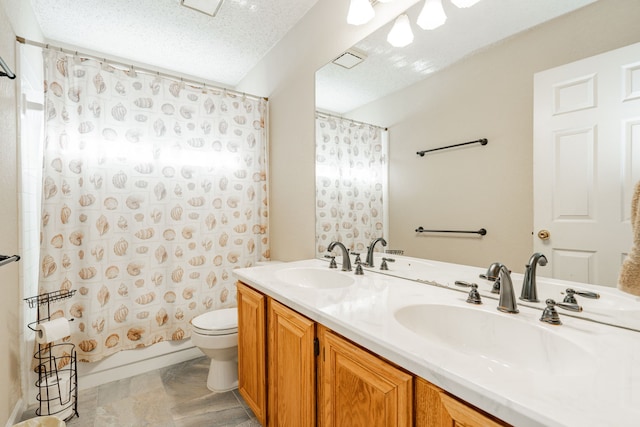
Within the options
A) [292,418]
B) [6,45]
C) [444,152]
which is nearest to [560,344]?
[444,152]

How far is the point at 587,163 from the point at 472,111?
438 mm

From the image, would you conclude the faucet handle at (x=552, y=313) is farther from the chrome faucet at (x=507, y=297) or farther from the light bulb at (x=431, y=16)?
the light bulb at (x=431, y=16)

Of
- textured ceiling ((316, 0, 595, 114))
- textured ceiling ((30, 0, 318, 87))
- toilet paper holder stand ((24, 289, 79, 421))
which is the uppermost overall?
textured ceiling ((30, 0, 318, 87))

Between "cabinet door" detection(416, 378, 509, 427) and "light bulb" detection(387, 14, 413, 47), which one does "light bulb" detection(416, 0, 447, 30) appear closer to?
"light bulb" detection(387, 14, 413, 47)

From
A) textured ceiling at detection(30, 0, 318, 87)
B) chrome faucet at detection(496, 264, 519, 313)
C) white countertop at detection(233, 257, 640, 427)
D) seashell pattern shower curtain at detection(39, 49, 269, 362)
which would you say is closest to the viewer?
white countertop at detection(233, 257, 640, 427)

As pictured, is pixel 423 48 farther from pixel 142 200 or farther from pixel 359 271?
pixel 142 200

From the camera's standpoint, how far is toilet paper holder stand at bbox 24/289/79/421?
5.46 feet

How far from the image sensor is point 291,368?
1.20 m

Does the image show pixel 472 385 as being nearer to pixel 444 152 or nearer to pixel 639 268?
pixel 639 268

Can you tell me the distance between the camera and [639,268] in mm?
611

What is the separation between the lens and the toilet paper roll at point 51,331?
1579mm

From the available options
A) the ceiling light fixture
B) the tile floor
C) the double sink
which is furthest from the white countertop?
the ceiling light fixture

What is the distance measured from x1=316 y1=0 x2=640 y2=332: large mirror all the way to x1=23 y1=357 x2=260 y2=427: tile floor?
55.2 inches

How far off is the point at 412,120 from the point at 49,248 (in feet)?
7.23
